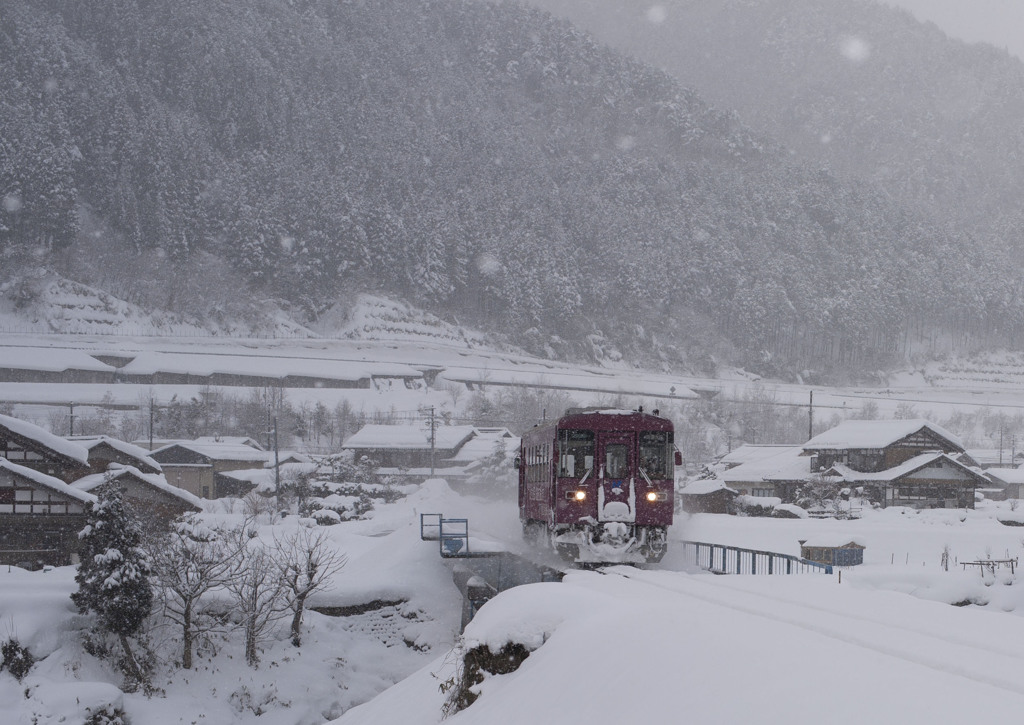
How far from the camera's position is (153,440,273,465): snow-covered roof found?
235 ft

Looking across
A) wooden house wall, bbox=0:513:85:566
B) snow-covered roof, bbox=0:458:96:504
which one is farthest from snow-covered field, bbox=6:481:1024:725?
snow-covered roof, bbox=0:458:96:504

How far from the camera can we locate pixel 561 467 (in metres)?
24.2

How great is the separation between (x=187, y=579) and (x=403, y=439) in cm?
5004

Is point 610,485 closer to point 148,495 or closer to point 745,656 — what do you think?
point 745,656

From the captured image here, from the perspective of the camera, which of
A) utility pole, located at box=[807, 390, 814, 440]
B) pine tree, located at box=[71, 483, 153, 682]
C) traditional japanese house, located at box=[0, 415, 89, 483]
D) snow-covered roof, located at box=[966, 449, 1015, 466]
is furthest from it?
snow-covered roof, located at box=[966, 449, 1015, 466]

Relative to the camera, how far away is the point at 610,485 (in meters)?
24.0

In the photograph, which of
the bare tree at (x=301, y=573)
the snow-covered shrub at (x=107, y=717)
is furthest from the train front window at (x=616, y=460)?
the snow-covered shrub at (x=107, y=717)

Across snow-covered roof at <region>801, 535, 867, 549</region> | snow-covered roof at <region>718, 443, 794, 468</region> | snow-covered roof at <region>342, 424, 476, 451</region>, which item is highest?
snow-covered roof at <region>801, 535, 867, 549</region>

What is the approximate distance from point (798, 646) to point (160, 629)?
2673 centimetres

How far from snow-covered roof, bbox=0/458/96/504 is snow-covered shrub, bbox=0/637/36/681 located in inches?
436

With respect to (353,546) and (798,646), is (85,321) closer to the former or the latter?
(353,546)

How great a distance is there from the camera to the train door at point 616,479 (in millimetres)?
23812

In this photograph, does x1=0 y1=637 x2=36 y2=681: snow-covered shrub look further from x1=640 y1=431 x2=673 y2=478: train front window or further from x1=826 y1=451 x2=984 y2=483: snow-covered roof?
x1=826 y1=451 x2=984 y2=483: snow-covered roof

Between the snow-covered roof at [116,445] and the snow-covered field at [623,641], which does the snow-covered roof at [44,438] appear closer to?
the snow-covered roof at [116,445]
